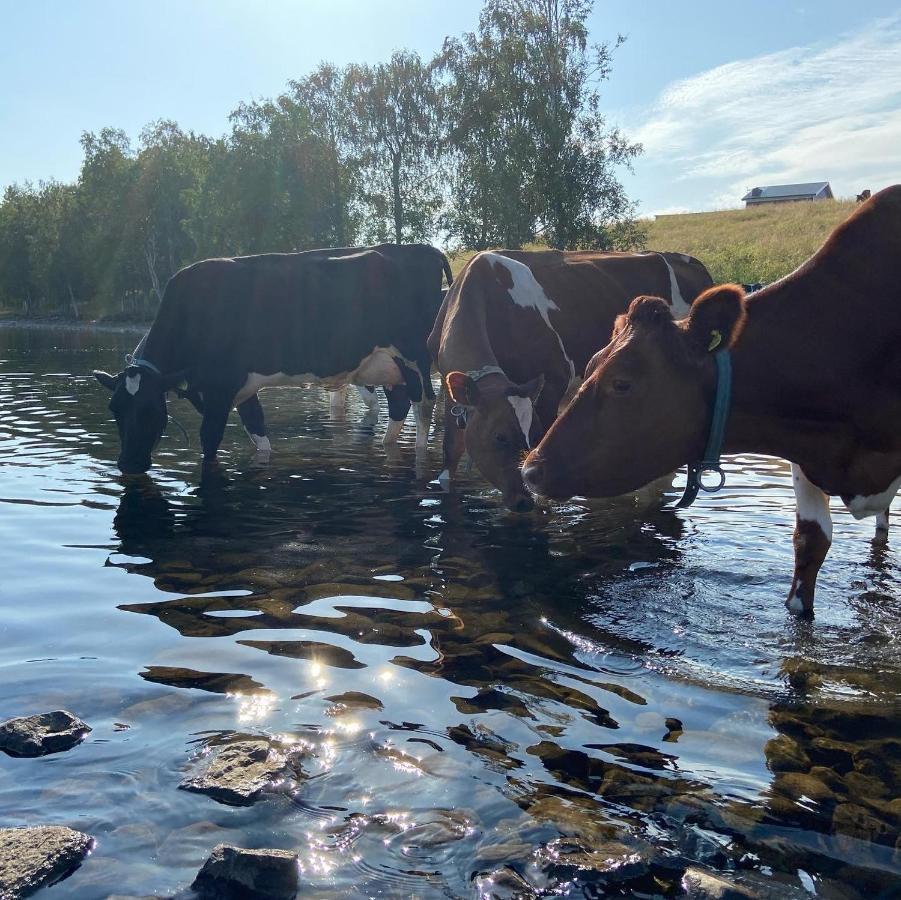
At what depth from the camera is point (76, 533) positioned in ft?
26.0

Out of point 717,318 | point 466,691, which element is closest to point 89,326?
point 466,691

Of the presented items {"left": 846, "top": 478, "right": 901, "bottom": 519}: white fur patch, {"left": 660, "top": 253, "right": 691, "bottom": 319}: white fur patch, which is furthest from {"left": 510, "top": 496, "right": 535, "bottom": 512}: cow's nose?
{"left": 660, "top": 253, "right": 691, "bottom": 319}: white fur patch

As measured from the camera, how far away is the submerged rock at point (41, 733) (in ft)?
12.2

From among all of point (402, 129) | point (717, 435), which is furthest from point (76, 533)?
point (402, 129)

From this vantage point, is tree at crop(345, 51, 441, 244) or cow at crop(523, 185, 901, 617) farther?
tree at crop(345, 51, 441, 244)

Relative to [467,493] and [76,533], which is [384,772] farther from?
[467,493]

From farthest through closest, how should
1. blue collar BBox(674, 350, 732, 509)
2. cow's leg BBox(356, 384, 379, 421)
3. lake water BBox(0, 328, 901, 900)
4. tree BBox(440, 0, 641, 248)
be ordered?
tree BBox(440, 0, 641, 248)
cow's leg BBox(356, 384, 379, 421)
blue collar BBox(674, 350, 732, 509)
lake water BBox(0, 328, 901, 900)

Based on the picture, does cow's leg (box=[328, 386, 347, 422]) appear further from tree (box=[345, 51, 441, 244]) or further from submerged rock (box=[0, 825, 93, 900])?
tree (box=[345, 51, 441, 244])

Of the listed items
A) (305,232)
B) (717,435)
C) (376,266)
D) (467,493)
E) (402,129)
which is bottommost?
(467,493)

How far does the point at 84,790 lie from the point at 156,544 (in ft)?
14.1

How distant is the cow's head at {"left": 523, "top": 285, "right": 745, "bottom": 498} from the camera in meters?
4.69

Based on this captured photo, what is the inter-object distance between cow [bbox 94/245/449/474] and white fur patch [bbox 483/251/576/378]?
9.27ft

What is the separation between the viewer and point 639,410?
186 inches

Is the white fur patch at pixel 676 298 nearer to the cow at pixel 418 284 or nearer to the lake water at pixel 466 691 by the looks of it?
the cow at pixel 418 284
